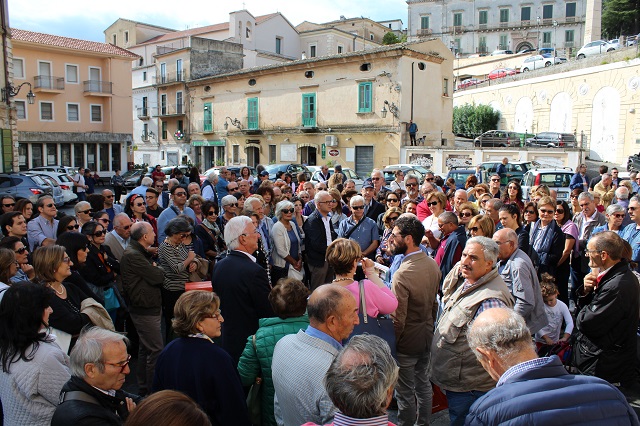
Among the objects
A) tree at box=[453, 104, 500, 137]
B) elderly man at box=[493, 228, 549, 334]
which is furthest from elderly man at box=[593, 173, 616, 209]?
tree at box=[453, 104, 500, 137]

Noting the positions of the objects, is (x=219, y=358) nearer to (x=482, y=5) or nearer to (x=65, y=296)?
(x=65, y=296)

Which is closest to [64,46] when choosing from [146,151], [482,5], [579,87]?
[146,151]

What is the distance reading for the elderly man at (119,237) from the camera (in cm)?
581

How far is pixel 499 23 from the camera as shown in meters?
62.5

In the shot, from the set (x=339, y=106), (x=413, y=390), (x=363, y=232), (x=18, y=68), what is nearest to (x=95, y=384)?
(x=413, y=390)

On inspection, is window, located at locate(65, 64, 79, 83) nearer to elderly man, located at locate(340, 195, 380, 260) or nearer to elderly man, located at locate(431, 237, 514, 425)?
elderly man, located at locate(340, 195, 380, 260)

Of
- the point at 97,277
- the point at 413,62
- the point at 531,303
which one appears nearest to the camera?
the point at 531,303

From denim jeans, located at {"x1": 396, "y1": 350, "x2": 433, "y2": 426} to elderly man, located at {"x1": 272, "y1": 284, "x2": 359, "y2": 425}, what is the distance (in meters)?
1.53

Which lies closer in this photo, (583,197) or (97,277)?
(97,277)

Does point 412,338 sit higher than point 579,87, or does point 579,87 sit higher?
point 579,87

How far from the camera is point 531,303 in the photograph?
13.4 feet

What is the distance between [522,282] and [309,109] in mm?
27332

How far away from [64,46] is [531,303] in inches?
1473

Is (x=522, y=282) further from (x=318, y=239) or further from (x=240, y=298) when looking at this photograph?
(x=318, y=239)
